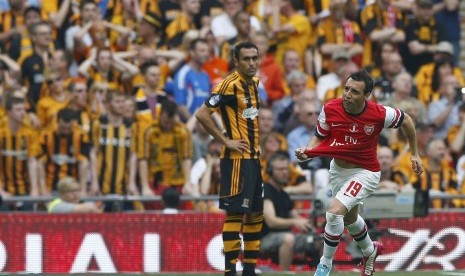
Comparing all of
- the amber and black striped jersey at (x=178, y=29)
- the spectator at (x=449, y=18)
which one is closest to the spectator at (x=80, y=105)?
the amber and black striped jersey at (x=178, y=29)

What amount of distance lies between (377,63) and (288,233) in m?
4.71

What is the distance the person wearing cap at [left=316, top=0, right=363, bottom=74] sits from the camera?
20031mm

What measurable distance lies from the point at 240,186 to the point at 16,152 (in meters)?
5.38

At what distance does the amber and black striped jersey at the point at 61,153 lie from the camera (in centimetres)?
1795

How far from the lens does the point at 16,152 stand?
18062 mm

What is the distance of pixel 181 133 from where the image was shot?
17.7 metres

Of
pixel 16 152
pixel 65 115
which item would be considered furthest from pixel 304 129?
pixel 16 152

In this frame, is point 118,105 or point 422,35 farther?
point 422,35

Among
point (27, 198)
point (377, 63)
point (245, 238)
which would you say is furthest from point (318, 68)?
point (245, 238)

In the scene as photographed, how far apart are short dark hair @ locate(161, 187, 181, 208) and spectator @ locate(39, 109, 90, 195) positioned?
143 cm

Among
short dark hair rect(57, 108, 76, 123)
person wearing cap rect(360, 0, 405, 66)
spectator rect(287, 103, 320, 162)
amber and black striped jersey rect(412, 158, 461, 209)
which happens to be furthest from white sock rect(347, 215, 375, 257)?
person wearing cap rect(360, 0, 405, 66)

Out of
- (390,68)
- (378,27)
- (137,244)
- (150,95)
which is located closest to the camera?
(137,244)

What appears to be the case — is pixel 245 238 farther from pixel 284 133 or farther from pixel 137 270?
pixel 284 133

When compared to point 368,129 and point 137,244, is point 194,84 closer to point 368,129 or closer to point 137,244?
point 137,244
